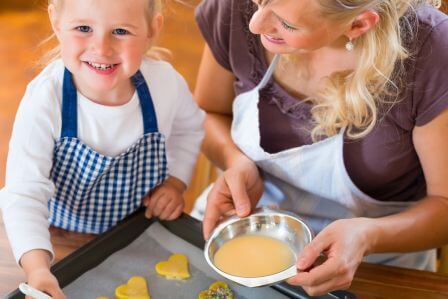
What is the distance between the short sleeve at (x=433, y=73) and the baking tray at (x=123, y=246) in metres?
0.33

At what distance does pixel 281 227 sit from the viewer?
0.96m

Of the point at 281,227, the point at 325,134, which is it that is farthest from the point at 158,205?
the point at 325,134

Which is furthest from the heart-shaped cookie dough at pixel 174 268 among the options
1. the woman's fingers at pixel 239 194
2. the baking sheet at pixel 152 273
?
the woman's fingers at pixel 239 194

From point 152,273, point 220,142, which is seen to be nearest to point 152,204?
point 152,273

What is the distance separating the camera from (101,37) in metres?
0.84

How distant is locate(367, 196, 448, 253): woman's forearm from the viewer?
0.99 m

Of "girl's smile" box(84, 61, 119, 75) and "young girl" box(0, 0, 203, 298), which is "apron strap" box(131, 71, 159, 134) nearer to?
"young girl" box(0, 0, 203, 298)

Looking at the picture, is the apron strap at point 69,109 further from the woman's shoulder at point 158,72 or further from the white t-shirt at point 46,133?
the woman's shoulder at point 158,72

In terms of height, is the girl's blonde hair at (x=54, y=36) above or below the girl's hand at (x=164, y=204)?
above

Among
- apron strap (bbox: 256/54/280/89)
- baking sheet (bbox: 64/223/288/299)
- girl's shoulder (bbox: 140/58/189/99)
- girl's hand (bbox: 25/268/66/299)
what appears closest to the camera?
girl's hand (bbox: 25/268/66/299)

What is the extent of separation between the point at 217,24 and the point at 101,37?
0.35 meters

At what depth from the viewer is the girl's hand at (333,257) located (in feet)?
2.71

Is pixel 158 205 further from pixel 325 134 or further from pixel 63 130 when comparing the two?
pixel 325 134

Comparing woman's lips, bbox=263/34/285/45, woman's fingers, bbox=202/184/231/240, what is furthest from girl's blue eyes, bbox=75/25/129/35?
woman's fingers, bbox=202/184/231/240
